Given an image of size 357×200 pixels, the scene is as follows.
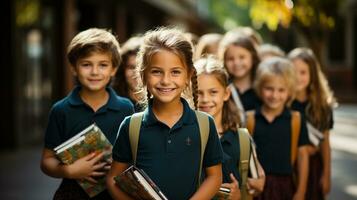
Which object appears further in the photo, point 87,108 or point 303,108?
point 303,108

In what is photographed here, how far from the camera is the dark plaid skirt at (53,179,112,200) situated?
3637 mm

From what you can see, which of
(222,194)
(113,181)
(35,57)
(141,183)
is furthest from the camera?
(35,57)

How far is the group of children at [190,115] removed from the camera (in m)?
3.04

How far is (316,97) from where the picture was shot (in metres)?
5.34

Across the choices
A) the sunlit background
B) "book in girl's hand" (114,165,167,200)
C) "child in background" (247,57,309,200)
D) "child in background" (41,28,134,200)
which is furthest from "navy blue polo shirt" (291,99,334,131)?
"book in girl's hand" (114,165,167,200)

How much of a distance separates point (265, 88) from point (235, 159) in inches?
43.0

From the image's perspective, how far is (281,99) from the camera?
4723mm

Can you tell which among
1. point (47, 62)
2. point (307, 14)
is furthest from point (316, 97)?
point (47, 62)

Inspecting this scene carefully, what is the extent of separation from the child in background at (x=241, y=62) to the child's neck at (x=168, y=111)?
2.06m

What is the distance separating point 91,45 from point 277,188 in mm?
1747

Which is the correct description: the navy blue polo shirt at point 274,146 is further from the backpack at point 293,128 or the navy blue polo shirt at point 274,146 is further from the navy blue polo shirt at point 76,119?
the navy blue polo shirt at point 76,119

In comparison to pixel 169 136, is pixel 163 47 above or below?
above

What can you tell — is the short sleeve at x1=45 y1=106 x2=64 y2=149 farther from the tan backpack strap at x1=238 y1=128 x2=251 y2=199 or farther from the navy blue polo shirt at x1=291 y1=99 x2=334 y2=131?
the navy blue polo shirt at x1=291 y1=99 x2=334 y2=131

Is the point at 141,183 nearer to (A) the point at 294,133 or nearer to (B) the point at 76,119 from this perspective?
(B) the point at 76,119
